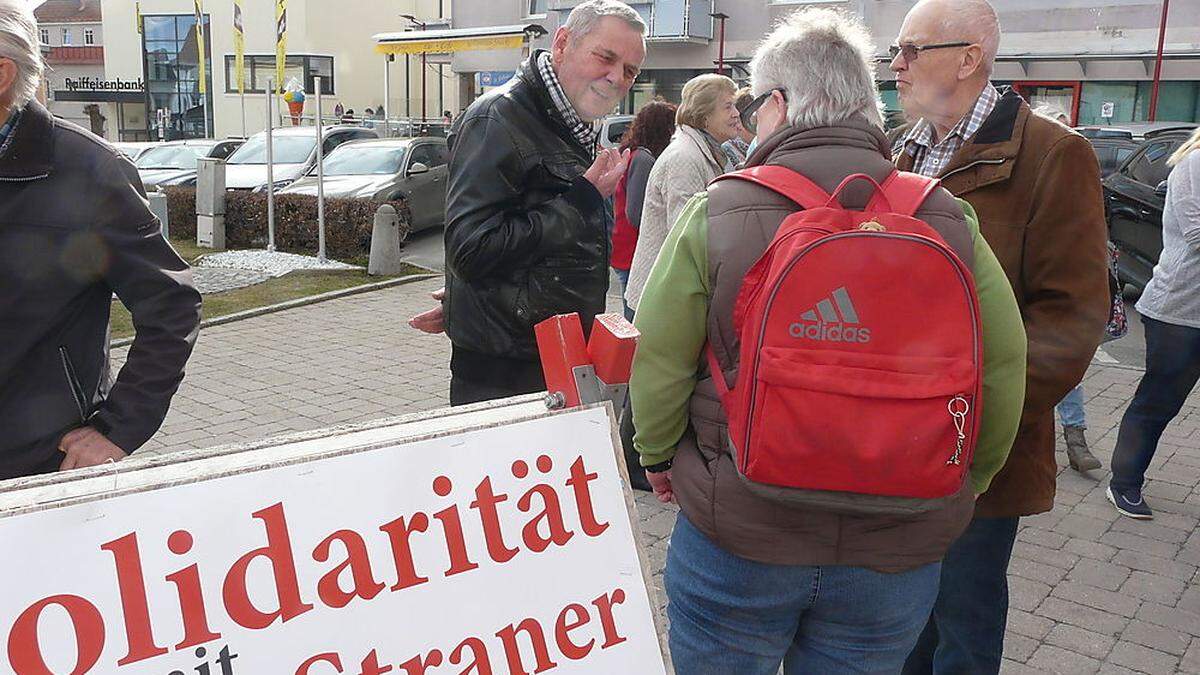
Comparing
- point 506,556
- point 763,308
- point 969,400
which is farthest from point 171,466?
point 969,400

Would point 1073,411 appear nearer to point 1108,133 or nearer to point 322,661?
point 322,661

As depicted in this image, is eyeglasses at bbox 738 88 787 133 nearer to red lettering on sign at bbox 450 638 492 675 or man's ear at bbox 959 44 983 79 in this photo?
man's ear at bbox 959 44 983 79

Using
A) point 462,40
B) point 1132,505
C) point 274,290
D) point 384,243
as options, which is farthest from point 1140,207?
point 462,40

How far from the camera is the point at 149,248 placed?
230 centimetres

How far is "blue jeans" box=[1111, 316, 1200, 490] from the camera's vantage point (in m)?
4.32

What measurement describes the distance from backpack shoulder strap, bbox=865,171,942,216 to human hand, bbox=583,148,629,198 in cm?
115

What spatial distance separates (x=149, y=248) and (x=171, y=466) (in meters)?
0.99

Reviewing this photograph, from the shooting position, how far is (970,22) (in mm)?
2467

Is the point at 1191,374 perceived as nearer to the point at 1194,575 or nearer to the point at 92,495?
the point at 1194,575

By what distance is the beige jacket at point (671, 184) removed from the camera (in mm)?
4695

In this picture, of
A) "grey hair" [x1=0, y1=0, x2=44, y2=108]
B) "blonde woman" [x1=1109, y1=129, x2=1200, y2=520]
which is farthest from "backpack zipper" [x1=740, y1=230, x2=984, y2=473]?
"blonde woman" [x1=1109, y1=129, x2=1200, y2=520]

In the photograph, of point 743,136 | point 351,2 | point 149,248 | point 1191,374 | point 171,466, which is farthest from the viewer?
point 351,2

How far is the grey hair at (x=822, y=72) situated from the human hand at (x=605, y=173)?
0.96 meters

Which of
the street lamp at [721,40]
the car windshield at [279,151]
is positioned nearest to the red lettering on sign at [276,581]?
the car windshield at [279,151]
